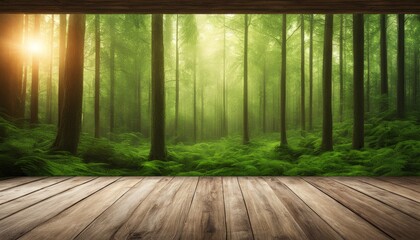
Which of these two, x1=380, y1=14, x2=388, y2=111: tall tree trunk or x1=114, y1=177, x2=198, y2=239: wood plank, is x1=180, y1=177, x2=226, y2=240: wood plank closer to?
x1=114, y1=177, x2=198, y2=239: wood plank

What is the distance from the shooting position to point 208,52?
15.5m

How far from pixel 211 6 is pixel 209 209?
89.6 inches

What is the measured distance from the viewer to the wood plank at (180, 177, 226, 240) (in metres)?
2.39

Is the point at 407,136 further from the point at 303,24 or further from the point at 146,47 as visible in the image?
the point at 146,47

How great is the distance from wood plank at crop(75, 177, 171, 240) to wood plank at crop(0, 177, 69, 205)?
1261 millimetres

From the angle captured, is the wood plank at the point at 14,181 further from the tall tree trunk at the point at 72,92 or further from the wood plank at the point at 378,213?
the wood plank at the point at 378,213

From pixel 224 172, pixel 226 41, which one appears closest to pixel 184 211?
pixel 224 172

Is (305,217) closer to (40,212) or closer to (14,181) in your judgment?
(40,212)

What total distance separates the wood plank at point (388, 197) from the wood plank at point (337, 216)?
55cm

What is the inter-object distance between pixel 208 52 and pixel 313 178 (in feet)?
36.7

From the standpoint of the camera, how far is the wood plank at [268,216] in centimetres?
237

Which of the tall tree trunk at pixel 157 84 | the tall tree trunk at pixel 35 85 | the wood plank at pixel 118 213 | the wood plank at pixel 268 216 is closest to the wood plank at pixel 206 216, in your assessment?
the wood plank at pixel 268 216

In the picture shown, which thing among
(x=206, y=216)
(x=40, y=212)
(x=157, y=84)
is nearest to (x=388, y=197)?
(x=206, y=216)

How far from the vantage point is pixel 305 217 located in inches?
112
